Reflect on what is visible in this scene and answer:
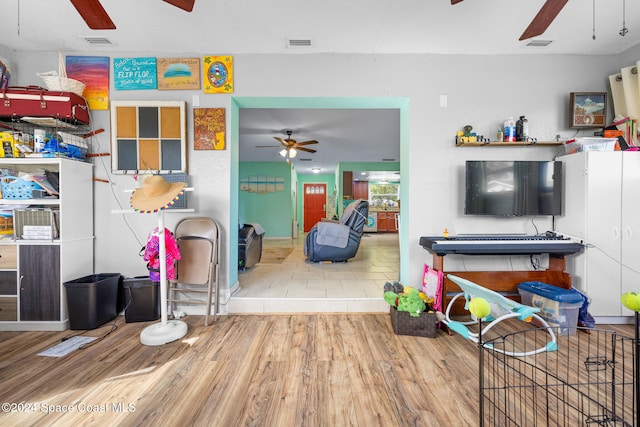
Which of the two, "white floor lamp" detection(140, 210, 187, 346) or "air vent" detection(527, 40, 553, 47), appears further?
"air vent" detection(527, 40, 553, 47)

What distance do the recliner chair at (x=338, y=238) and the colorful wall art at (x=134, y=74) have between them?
10.2 feet

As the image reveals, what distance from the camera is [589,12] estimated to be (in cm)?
239

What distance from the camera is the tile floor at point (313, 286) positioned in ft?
9.93

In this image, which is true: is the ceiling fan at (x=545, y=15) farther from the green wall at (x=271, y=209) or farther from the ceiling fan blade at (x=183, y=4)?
the green wall at (x=271, y=209)

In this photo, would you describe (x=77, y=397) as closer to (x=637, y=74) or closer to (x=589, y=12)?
(x=589, y=12)

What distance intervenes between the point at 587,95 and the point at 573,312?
2.22 m

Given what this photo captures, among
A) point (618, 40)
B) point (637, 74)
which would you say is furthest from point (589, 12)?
point (637, 74)

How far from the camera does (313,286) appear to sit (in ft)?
11.6

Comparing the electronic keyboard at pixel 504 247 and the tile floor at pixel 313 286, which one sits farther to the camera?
the tile floor at pixel 313 286

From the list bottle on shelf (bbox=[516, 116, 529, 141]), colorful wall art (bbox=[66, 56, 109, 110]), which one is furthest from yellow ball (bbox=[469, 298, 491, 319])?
colorful wall art (bbox=[66, 56, 109, 110])

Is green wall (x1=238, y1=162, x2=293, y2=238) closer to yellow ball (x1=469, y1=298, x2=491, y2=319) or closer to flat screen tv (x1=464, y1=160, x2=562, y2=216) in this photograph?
flat screen tv (x1=464, y1=160, x2=562, y2=216)

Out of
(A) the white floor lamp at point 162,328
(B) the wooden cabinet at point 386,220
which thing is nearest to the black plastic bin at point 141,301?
(A) the white floor lamp at point 162,328

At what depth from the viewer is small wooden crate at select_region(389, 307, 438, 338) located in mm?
2494

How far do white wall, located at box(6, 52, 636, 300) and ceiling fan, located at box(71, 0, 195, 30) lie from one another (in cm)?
102
